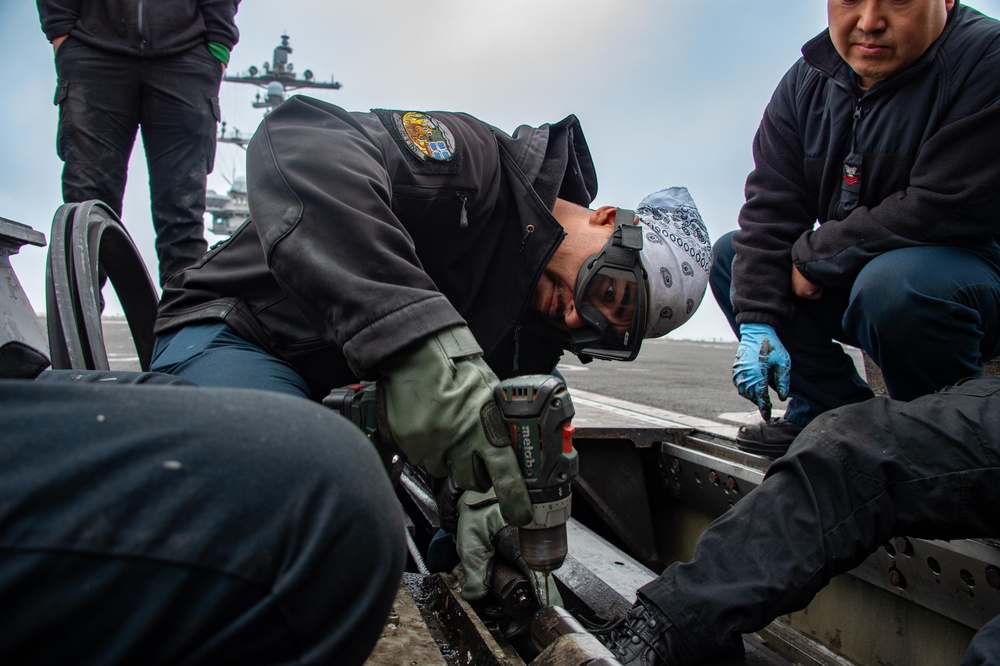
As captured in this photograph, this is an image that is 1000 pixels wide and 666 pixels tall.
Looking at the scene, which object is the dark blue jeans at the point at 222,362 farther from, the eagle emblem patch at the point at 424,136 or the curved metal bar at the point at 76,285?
the eagle emblem patch at the point at 424,136

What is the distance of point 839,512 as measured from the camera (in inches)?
55.5

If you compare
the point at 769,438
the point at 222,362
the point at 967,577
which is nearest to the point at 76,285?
the point at 222,362

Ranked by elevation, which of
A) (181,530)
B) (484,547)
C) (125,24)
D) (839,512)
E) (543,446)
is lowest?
(484,547)

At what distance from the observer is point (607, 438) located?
266 centimetres

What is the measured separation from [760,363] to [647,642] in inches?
42.1

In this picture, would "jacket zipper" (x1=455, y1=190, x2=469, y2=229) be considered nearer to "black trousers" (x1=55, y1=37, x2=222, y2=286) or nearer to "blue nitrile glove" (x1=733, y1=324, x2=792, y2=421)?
"blue nitrile glove" (x1=733, y1=324, x2=792, y2=421)

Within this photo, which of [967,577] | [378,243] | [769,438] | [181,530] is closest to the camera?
[181,530]

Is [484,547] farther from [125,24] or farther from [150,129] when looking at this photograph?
[125,24]

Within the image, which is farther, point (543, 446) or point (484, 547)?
point (484, 547)

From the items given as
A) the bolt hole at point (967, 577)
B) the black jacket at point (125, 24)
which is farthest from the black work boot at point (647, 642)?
the black jacket at point (125, 24)

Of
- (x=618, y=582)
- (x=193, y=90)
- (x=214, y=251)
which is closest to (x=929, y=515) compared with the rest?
(x=618, y=582)

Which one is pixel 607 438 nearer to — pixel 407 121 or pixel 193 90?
pixel 407 121

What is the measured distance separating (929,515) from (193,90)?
9.80 ft

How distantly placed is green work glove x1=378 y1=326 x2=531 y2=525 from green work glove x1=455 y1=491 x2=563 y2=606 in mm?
411
